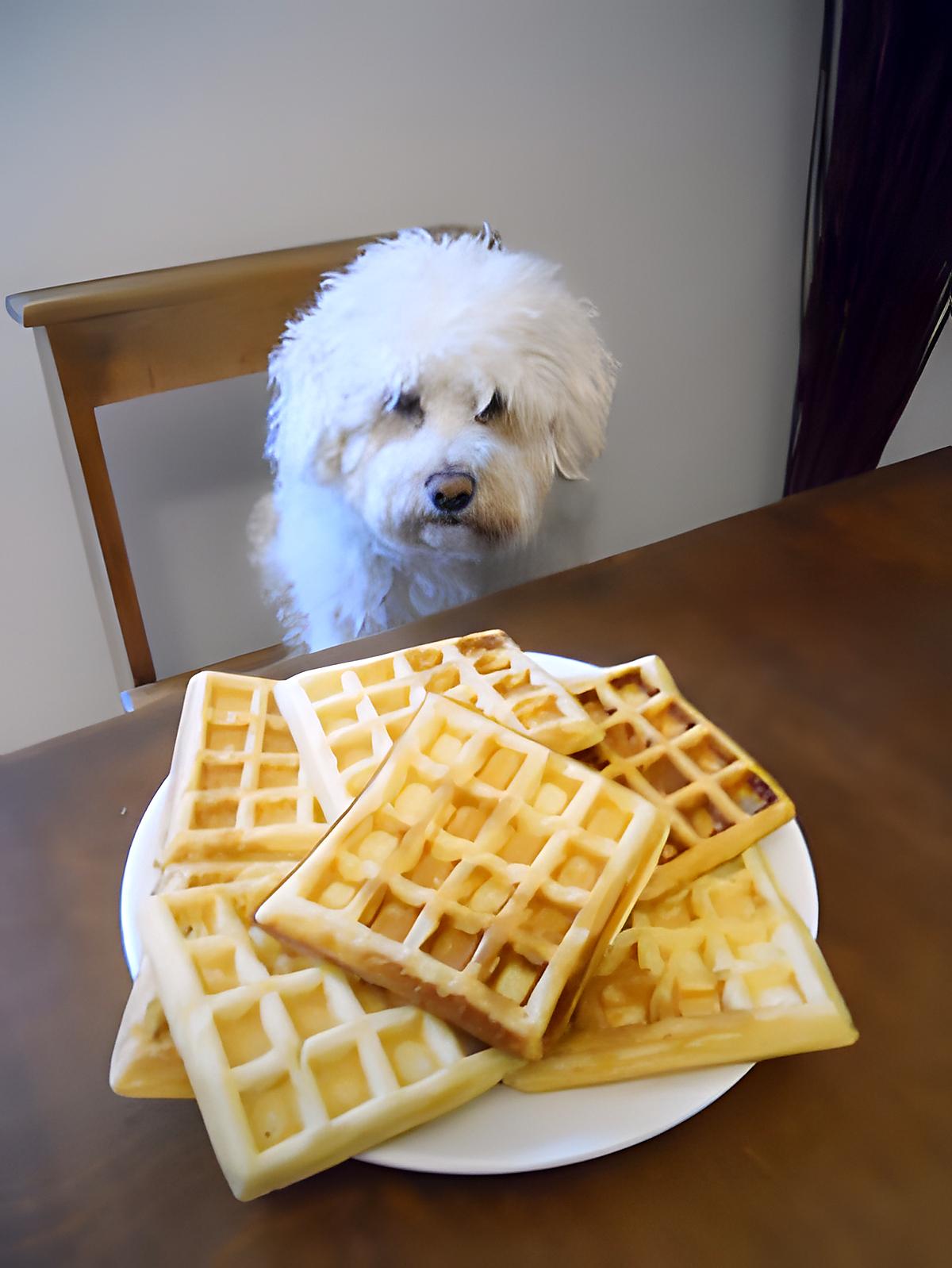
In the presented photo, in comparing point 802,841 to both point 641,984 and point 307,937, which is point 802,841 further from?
point 307,937

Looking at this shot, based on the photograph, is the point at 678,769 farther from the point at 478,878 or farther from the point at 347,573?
the point at 347,573

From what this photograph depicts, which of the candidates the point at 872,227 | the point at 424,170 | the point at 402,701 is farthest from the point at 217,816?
the point at 872,227

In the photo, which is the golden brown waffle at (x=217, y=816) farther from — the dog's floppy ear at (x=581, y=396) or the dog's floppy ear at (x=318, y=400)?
the dog's floppy ear at (x=581, y=396)

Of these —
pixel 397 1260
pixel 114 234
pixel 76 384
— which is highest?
pixel 114 234

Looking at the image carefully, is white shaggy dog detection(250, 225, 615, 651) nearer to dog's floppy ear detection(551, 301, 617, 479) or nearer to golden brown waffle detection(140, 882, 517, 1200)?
dog's floppy ear detection(551, 301, 617, 479)

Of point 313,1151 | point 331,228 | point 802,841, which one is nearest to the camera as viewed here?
point 313,1151

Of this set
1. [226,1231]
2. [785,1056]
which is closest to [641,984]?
[785,1056]

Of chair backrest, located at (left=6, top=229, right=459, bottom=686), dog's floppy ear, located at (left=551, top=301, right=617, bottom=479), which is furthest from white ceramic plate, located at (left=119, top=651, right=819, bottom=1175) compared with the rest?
chair backrest, located at (left=6, top=229, right=459, bottom=686)
